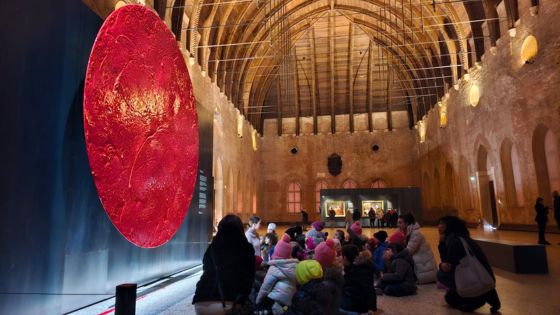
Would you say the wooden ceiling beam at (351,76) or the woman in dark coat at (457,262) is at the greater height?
the wooden ceiling beam at (351,76)

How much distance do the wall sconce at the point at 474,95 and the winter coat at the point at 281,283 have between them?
1678 centimetres

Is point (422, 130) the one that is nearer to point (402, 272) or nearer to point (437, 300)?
point (402, 272)

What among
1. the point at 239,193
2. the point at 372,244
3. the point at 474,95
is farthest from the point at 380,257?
the point at 239,193

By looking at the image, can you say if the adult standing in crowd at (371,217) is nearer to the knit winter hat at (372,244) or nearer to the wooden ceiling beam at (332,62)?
the wooden ceiling beam at (332,62)

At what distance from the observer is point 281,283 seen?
3.69m

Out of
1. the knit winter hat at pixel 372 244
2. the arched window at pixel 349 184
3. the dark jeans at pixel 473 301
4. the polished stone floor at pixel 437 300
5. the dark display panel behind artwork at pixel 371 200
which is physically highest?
the arched window at pixel 349 184

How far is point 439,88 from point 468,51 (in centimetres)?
475

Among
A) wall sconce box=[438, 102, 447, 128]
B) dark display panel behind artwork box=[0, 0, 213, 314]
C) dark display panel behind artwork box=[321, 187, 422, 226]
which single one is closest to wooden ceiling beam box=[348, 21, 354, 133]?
dark display panel behind artwork box=[321, 187, 422, 226]

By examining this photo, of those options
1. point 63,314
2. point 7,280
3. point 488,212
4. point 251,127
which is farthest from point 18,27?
point 251,127

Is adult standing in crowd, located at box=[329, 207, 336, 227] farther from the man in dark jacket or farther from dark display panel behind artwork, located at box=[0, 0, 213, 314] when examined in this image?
dark display panel behind artwork, located at box=[0, 0, 213, 314]

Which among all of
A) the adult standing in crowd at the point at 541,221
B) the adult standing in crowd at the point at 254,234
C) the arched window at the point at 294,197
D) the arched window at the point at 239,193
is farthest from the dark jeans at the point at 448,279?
the arched window at the point at 294,197

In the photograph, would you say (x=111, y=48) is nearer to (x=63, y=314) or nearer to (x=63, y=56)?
(x=63, y=56)

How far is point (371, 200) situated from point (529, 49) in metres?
13.1

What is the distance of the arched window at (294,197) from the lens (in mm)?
30672
